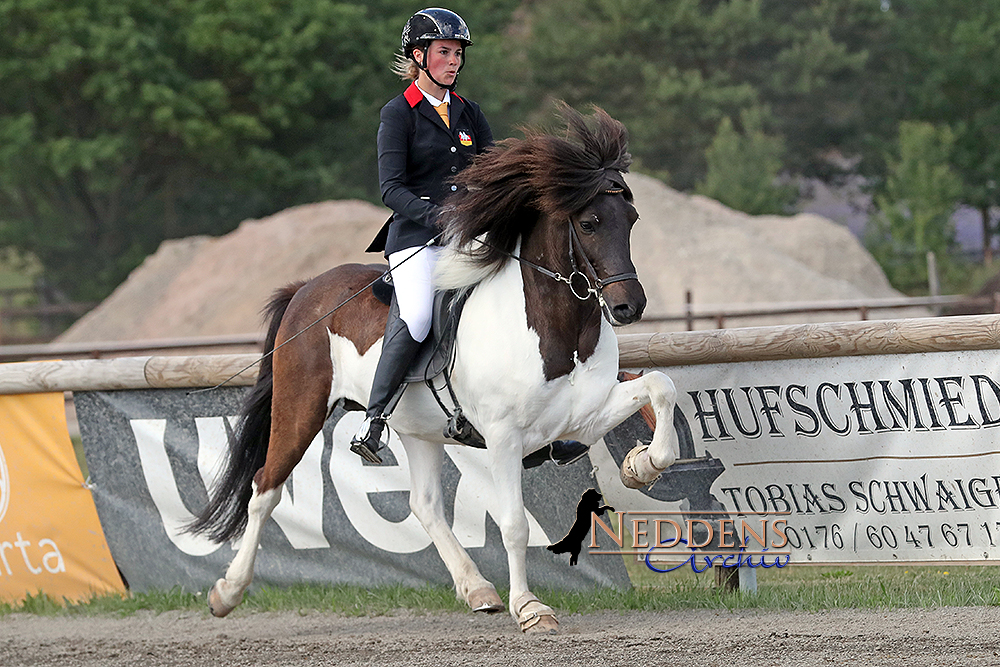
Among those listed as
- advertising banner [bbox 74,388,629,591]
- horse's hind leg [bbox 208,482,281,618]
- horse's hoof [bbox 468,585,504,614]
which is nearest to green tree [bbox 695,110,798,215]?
advertising banner [bbox 74,388,629,591]

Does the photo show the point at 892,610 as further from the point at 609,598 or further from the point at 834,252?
the point at 834,252

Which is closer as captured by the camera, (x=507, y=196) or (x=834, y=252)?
(x=507, y=196)

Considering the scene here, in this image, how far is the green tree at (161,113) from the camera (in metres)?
36.4

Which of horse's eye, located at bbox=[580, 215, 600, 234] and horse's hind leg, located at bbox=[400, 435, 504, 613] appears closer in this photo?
horse's eye, located at bbox=[580, 215, 600, 234]

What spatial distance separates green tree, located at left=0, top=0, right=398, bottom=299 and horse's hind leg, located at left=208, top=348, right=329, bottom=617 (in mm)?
32035

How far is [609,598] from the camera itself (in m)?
5.95

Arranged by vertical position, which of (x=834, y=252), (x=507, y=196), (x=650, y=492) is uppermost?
(x=507, y=196)

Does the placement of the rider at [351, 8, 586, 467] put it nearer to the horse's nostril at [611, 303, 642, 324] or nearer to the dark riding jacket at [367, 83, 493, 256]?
the dark riding jacket at [367, 83, 493, 256]

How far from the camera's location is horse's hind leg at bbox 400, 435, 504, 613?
578 centimetres

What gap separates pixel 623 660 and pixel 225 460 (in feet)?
9.37

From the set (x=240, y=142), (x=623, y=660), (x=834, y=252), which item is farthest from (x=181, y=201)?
(x=623, y=660)

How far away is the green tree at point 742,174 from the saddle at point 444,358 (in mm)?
37160

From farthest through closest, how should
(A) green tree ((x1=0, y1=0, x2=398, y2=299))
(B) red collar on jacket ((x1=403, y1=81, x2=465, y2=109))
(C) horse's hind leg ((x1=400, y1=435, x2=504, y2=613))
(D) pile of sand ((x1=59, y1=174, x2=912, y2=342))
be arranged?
(A) green tree ((x1=0, y1=0, x2=398, y2=299))
(D) pile of sand ((x1=59, y1=174, x2=912, y2=342))
(C) horse's hind leg ((x1=400, y1=435, x2=504, y2=613))
(B) red collar on jacket ((x1=403, y1=81, x2=465, y2=109))

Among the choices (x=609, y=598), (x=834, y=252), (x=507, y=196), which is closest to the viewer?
(x=507, y=196)
